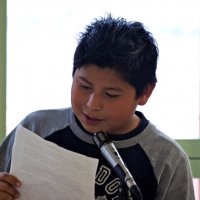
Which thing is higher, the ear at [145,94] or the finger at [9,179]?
the ear at [145,94]

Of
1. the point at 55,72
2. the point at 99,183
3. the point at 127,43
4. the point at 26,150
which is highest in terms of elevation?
the point at 127,43

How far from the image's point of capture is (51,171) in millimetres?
1051

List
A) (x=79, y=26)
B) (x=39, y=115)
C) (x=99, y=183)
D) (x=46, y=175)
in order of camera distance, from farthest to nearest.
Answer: (x=79, y=26)
(x=39, y=115)
(x=99, y=183)
(x=46, y=175)

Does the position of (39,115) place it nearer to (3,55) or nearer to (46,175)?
(46,175)

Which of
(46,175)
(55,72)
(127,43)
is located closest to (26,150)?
(46,175)

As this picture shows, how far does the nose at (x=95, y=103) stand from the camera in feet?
3.42

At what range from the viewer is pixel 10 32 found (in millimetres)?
1849

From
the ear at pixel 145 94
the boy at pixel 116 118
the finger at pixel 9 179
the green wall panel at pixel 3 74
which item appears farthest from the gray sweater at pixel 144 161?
the green wall panel at pixel 3 74

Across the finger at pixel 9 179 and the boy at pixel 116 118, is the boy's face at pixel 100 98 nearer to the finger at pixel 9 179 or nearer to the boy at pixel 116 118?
the boy at pixel 116 118

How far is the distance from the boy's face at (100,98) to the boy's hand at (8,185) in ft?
0.78

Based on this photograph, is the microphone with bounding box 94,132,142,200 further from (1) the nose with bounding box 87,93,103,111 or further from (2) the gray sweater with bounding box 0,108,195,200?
(2) the gray sweater with bounding box 0,108,195,200

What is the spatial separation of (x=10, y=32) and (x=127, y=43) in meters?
0.92

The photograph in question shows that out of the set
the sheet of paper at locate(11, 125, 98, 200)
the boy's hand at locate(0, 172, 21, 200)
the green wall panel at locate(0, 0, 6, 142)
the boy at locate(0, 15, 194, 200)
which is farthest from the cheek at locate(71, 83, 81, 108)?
the green wall panel at locate(0, 0, 6, 142)

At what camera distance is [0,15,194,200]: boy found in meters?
1.06
